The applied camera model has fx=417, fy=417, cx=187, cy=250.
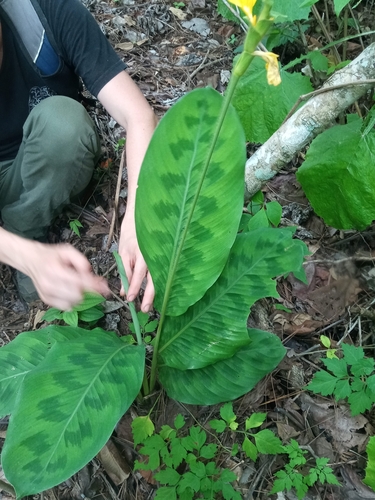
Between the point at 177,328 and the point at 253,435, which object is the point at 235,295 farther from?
the point at 253,435

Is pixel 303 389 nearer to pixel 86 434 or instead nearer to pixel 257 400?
pixel 257 400

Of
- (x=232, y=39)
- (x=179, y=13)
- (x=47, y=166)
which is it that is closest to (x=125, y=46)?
(x=179, y=13)

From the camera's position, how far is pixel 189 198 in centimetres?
79

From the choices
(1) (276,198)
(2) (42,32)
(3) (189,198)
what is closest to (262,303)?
(1) (276,198)

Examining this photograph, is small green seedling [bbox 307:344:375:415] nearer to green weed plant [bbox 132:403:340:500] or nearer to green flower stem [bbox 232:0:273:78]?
green weed plant [bbox 132:403:340:500]

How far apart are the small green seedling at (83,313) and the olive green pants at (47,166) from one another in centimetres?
46

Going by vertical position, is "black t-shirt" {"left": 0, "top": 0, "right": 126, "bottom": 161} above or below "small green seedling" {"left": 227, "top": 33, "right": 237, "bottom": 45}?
above

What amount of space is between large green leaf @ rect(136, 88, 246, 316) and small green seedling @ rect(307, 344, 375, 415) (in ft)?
1.34

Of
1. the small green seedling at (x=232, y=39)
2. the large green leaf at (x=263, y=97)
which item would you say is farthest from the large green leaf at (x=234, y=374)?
the small green seedling at (x=232, y=39)

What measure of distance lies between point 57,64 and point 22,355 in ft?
2.95

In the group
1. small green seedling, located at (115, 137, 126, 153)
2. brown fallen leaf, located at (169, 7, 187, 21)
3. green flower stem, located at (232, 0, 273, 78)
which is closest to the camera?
green flower stem, located at (232, 0, 273, 78)

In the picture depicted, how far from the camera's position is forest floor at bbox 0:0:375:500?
3.45ft

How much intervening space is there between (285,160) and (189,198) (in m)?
0.40

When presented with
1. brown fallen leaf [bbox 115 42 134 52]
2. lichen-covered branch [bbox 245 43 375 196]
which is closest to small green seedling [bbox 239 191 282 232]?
lichen-covered branch [bbox 245 43 375 196]
